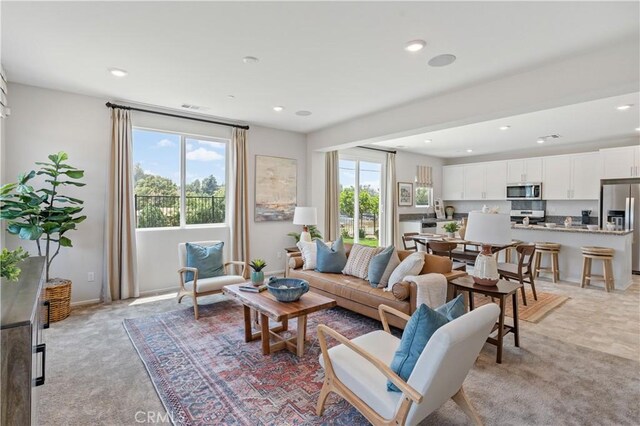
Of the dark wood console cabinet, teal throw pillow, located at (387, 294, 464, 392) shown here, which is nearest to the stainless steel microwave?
teal throw pillow, located at (387, 294, 464, 392)

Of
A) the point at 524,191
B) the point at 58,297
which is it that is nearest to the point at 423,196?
the point at 524,191

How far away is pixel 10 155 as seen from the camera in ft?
12.5

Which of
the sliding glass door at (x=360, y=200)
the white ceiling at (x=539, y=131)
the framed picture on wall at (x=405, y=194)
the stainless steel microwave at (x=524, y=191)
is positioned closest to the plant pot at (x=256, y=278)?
the sliding glass door at (x=360, y=200)

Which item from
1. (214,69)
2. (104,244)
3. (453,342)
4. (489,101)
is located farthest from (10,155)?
(489,101)

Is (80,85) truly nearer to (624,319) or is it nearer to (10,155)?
(10,155)

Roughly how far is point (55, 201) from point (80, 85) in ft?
4.90

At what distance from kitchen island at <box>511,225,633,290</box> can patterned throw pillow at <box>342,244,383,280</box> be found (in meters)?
3.89

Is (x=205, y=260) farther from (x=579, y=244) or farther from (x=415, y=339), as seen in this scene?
(x=579, y=244)

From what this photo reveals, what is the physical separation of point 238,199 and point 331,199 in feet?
6.59

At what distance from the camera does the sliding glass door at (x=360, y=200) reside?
7.21 m

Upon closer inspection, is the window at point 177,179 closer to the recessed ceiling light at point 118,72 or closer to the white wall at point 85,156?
the white wall at point 85,156

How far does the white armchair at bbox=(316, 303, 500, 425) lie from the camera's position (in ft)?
5.06

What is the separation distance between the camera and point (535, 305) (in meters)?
4.35

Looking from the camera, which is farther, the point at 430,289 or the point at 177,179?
the point at 177,179
